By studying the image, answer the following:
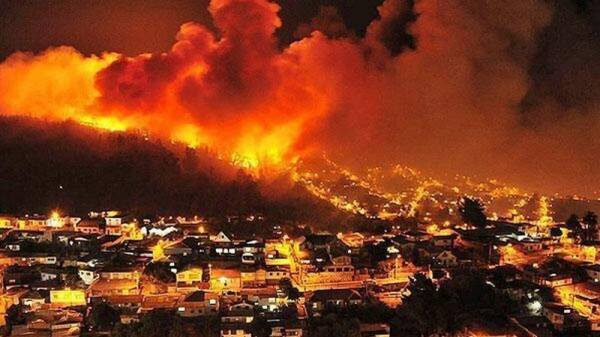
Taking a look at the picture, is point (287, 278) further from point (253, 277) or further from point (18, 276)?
point (18, 276)

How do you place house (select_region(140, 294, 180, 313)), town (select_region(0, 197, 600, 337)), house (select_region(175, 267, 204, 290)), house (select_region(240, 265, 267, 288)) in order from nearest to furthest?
town (select_region(0, 197, 600, 337)), house (select_region(140, 294, 180, 313)), house (select_region(175, 267, 204, 290)), house (select_region(240, 265, 267, 288))

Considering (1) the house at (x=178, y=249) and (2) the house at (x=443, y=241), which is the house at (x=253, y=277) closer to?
(1) the house at (x=178, y=249)

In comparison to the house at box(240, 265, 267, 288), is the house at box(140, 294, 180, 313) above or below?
below

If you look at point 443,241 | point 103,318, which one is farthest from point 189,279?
point 443,241

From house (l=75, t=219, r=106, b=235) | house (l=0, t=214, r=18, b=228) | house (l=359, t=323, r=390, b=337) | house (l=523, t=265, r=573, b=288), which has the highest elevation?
house (l=0, t=214, r=18, b=228)

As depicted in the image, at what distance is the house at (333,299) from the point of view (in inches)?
428

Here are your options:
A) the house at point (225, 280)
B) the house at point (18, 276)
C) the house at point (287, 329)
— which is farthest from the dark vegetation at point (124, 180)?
the house at point (287, 329)

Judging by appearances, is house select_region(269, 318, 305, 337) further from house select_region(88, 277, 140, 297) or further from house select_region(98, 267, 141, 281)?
house select_region(98, 267, 141, 281)

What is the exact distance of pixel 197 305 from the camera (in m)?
10.7

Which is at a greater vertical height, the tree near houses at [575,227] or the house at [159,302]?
the tree near houses at [575,227]

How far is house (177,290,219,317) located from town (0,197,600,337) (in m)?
0.03

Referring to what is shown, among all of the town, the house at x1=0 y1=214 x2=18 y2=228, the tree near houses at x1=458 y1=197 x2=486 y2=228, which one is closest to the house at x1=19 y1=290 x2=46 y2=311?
the town

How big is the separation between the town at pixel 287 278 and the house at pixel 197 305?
32 millimetres

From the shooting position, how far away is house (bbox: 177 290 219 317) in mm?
10562
